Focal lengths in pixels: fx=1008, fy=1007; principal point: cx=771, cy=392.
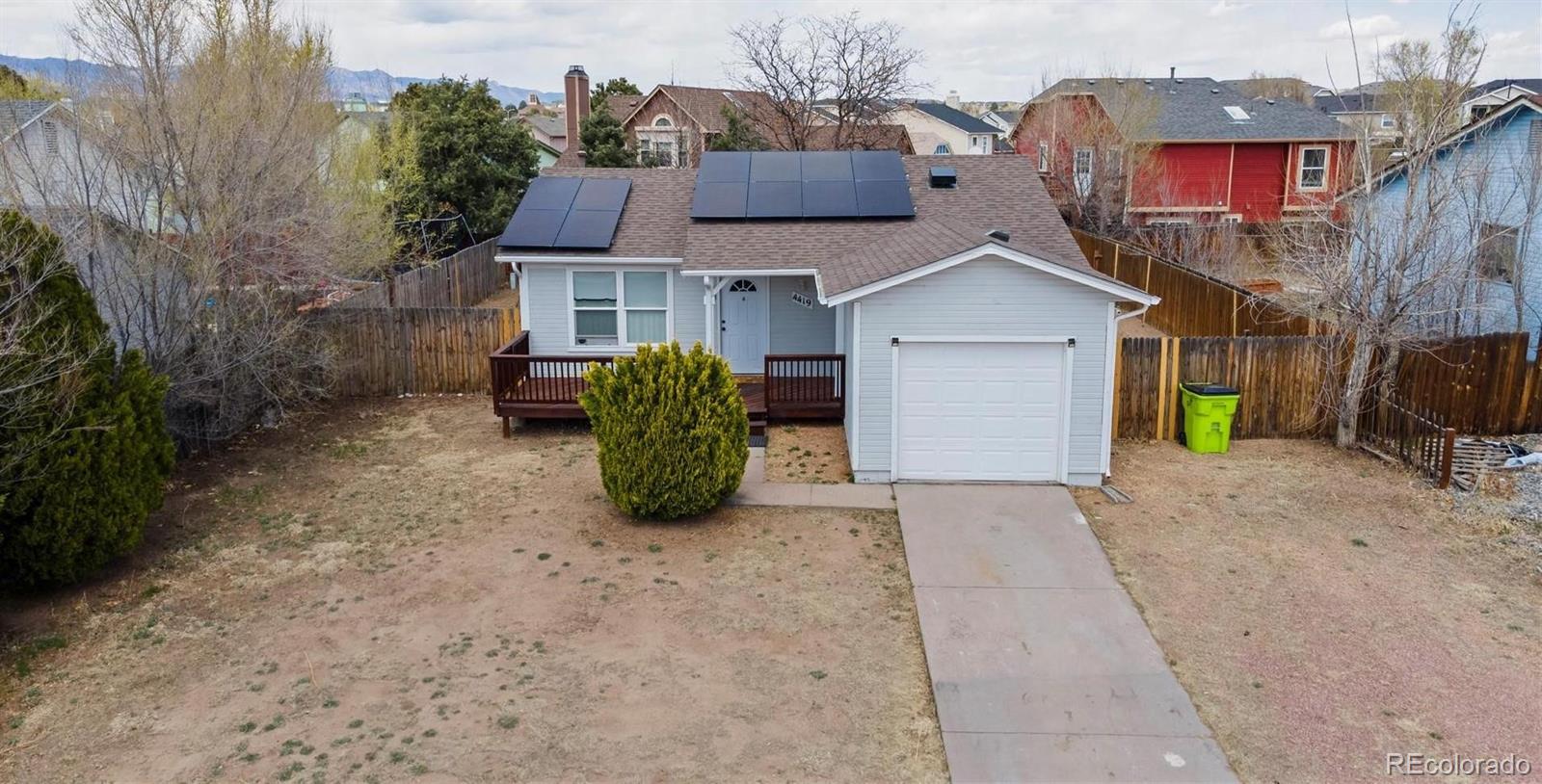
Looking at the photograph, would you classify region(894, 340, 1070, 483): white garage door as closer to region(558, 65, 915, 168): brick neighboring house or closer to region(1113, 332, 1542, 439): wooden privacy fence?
region(1113, 332, 1542, 439): wooden privacy fence

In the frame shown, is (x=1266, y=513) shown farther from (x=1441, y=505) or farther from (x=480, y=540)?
(x=480, y=540)

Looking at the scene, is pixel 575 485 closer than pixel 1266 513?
No

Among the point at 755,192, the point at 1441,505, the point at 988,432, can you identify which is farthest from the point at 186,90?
the point at 1441,505

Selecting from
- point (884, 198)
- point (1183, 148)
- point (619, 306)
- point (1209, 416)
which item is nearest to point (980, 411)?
point (1209, 416)

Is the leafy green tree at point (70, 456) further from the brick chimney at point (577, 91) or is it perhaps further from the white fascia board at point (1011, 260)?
the brick chimney at point (577, 91)

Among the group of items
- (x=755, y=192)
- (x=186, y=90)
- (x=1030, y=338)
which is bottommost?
(x=1030, y=338)

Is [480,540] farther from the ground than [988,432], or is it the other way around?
[988,432]

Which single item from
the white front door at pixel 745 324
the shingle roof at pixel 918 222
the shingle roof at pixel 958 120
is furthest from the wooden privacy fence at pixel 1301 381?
the shingle roof at pixel 958 120

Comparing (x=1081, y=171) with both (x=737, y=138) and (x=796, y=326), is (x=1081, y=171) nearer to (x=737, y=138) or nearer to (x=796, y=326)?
(x=737, y=138)
